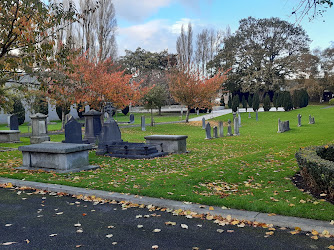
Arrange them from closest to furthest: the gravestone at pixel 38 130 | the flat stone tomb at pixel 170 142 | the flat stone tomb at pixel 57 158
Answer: the flat stone tomb at pixel 57 158
the flat stone tomb at pixel 170 142
the gravestone at pixel 38 130

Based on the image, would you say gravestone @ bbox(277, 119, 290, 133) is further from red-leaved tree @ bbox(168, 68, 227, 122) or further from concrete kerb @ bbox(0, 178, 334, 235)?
concrete kerb @ bbox(0, 178, 334, 235)

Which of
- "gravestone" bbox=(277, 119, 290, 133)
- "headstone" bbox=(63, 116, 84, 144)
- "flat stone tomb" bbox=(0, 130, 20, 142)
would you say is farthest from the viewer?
"gravestone" bbox=(277, 119, 290, 133)

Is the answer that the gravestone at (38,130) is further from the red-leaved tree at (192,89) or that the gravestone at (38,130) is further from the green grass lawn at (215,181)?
the red-leaved tree at (192,89)

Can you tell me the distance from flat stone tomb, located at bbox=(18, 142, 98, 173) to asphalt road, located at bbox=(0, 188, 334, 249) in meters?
3.18

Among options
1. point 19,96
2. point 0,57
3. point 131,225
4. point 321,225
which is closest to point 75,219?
point 131,225

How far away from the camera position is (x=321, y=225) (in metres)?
4.66

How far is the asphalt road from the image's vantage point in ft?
13.9

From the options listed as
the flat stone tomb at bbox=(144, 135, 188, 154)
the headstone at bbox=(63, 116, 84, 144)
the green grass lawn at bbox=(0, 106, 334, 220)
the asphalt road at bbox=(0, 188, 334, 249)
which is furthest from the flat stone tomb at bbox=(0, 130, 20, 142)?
the asphalt road at bbox=(0, 188, 334, 249)

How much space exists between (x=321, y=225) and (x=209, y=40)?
57.5 meters

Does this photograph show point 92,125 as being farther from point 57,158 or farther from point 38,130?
point 57,158

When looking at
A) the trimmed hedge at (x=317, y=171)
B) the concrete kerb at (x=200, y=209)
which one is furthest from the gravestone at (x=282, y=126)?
the concrete kerb at (x=200, y=209)

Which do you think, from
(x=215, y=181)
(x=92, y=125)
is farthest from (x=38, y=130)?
(x=215, y=181)

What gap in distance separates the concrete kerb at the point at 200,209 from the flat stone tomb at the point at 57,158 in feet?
5.05

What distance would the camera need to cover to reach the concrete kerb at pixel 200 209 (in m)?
4.74
